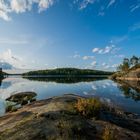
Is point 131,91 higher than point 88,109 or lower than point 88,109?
lower

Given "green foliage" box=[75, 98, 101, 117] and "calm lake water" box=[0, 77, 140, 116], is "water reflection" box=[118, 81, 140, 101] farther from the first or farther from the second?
"green foliage" box=[75, 98, 101, 117]

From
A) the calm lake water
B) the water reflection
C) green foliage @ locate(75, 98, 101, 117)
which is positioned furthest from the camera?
the water reflection

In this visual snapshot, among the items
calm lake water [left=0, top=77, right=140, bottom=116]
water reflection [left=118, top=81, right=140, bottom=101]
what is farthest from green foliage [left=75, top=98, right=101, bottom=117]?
water reflection [left=118, top=81, right=140, bottom=101]

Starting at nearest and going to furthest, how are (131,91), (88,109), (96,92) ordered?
(88,109) < (96,92) < (131,91)

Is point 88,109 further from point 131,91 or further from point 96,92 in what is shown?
point 131,91

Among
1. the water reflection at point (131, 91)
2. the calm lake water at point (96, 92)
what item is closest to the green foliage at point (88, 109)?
the calm lake water at point (96, 92)

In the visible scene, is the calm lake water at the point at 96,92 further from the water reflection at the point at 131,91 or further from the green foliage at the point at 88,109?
the green foliage at the point at 88,109

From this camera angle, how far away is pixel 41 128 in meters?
16.2

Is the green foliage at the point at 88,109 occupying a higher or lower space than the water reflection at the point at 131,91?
higher

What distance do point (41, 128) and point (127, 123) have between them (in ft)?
32.7

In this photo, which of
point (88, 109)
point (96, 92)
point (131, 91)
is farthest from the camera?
point (131, 91)

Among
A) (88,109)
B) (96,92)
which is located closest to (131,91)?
(96,92)

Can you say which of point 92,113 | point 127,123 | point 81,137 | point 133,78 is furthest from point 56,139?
point 133,78

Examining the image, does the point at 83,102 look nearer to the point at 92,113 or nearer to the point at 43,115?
the point at 92,113
